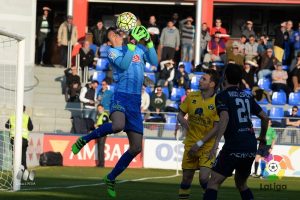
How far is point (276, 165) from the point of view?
27.1 metres

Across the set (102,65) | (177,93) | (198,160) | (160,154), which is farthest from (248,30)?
(198,160)

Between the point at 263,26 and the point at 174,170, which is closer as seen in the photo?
the point at 174,170

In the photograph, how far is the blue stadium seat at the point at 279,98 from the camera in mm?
30606

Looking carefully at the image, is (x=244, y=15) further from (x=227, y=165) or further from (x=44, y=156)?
(x=227, y=165)

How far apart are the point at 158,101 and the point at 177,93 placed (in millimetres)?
1464

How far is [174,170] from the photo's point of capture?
27594 millimetres

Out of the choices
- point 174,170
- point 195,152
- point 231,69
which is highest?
point 231,69

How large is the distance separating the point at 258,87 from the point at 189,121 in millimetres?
16258

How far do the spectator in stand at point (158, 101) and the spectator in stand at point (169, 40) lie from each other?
353cm

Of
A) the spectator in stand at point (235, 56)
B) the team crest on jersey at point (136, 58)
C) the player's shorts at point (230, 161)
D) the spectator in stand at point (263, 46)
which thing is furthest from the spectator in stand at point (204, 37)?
the player's shorts at point (230, 161)

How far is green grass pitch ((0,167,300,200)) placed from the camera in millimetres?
15852

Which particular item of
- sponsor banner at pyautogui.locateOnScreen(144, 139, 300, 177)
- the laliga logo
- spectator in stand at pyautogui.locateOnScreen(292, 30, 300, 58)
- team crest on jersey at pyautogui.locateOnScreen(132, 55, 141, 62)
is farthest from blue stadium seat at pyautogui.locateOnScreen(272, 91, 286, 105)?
team crest on jersey at pyautogui.locateOnScreen(132, 55, 141, 62)

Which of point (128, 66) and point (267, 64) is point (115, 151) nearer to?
point (267, 64)

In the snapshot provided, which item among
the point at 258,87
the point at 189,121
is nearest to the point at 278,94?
the point at 258,87
